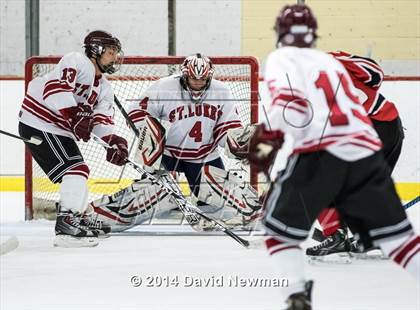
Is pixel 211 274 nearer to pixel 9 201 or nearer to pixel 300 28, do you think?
pixel 300 28

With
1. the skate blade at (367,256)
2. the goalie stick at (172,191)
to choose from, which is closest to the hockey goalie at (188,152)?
the goalie stick at (172,191)

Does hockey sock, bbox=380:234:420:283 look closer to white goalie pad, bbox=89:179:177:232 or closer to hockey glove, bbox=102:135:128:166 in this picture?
hockey glove, bbox=102:135:128:166

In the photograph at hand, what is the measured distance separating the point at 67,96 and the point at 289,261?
2208 millimetres

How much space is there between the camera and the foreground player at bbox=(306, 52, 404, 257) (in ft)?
11.9

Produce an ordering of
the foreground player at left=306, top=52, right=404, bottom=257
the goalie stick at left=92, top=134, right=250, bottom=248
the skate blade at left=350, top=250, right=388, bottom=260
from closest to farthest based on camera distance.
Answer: the foreground player at left=306, top=52, right=404, bottom=257 < the skate blade at left=350, top=250, right=388, bottom=260 < the goalie stick at left=92, top=134, right=250, bottom=248

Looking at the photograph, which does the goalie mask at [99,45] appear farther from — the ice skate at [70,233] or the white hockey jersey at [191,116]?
the ice skate at [70,233]

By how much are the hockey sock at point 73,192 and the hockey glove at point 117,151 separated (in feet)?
0.67

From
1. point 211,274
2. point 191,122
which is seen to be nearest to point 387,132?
point 211,274

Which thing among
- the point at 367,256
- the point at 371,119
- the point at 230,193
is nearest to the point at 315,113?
the point at 371,119

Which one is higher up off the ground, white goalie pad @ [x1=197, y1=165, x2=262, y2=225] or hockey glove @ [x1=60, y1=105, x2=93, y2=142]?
hockey glove @ [x1=60, y1=105, x2=93, y2=142]

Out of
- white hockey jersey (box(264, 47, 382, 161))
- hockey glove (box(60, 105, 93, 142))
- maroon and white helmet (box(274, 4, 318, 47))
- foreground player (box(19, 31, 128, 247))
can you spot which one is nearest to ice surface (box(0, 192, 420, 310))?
foreground player (box(19, 31, 128, 247))

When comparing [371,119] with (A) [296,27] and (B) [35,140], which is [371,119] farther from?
(B) [35,140]

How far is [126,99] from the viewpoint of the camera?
17.7 feet

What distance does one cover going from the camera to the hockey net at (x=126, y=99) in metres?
5.26
